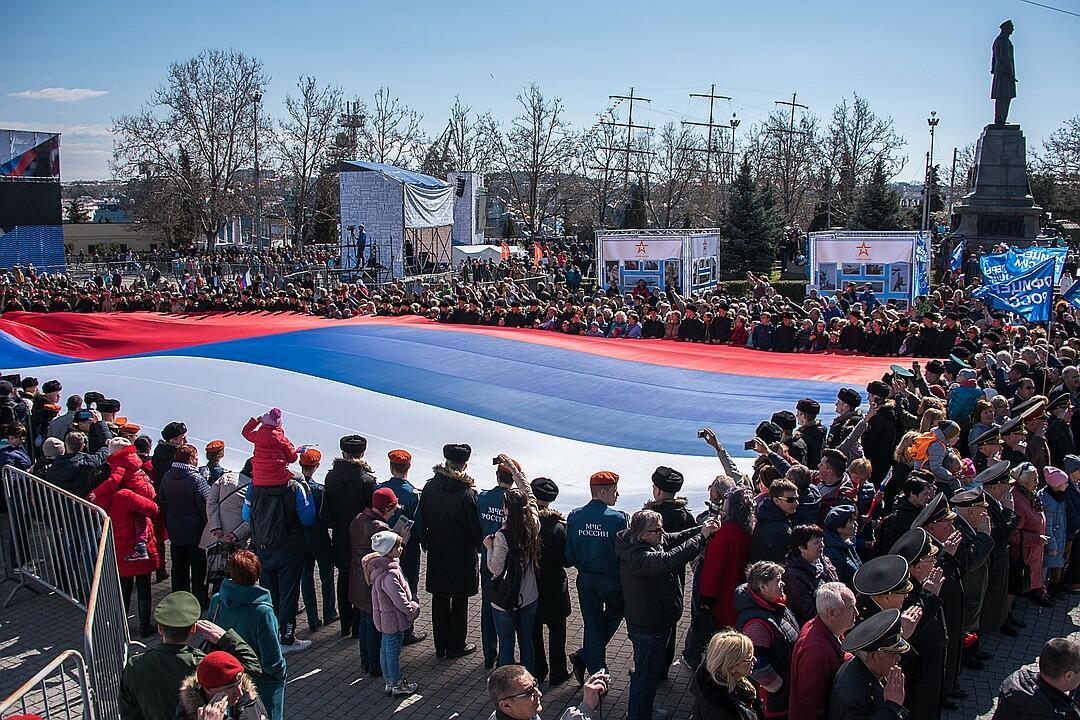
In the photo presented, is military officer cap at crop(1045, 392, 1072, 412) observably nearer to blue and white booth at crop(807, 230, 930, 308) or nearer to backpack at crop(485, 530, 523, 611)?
backpack at crop(485, 530, 523, 611)

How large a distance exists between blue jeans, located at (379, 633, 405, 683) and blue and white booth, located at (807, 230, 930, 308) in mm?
17435

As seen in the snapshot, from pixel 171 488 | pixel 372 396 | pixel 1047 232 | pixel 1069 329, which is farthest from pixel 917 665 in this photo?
pixel 1047 232

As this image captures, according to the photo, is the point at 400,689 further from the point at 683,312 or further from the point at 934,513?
the point at 683,312

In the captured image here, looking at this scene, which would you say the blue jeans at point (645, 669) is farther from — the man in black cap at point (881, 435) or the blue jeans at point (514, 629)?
the man in black cap at point (881, 435)

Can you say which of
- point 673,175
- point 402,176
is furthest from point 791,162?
point 402,176

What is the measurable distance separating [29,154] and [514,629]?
43508 millimetres

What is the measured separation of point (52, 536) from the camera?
7.81m

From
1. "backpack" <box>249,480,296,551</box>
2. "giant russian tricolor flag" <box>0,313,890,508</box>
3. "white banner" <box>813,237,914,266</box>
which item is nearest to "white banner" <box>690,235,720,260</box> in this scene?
"white banner" <box>813,237,914,266</box>

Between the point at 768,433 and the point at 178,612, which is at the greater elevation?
the point at 768,433

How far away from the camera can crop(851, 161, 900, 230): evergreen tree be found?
133 ft

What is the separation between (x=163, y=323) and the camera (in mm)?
15602

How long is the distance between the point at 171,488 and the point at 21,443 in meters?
2.61

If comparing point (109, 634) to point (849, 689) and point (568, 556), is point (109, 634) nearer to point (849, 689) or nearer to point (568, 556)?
point (568, 556)

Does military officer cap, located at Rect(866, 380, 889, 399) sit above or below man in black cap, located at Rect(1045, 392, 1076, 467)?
above
